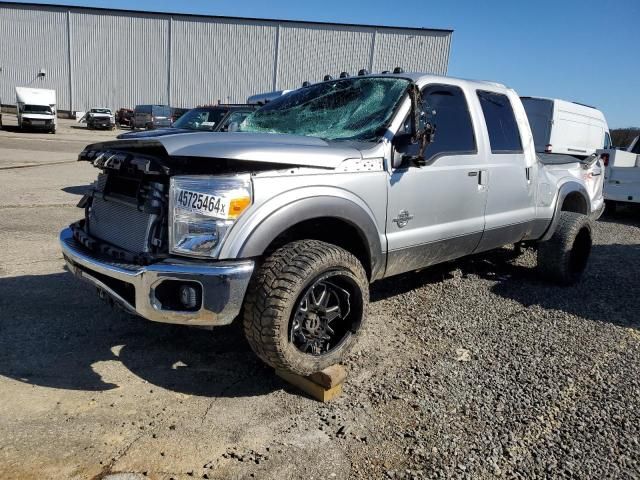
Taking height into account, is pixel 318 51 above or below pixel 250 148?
above

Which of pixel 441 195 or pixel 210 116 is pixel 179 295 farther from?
pixel 210 116

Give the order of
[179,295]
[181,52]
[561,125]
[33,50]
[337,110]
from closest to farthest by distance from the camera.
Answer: [179,295] → [337,110] → [561,125] → [181,52] → [33,50]

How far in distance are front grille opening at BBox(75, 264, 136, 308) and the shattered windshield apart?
5.56 ft

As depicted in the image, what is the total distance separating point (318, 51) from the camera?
42.7 meters

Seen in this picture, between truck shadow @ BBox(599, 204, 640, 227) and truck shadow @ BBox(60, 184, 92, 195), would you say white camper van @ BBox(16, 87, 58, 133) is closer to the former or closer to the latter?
truck shadow @ BBox(60, 184, 92, 195)

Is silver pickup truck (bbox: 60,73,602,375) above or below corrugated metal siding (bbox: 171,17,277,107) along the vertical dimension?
below

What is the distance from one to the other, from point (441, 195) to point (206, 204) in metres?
1.92

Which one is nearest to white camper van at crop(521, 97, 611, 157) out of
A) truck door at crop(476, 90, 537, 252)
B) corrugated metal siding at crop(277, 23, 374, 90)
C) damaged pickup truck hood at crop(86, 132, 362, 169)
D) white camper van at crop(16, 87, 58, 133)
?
truck door at crop(476, 90, 537, 252)

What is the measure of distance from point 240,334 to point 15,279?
2411 mm

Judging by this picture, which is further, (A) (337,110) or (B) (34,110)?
(B) (34,110)

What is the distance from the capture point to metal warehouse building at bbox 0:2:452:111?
42469 millimetres

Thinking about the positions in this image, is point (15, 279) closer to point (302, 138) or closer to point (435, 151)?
point (302, 138)

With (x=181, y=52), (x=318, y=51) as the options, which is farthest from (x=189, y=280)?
(x=181, y=52)

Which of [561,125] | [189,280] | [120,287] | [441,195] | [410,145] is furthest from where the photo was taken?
[561,125]
